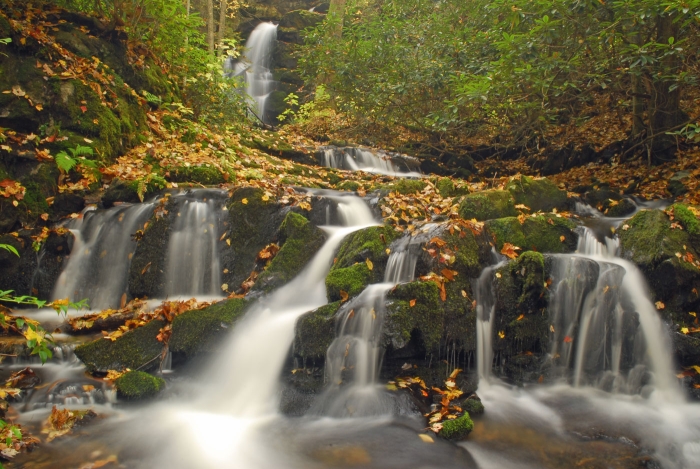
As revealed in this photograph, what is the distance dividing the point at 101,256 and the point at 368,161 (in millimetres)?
7812

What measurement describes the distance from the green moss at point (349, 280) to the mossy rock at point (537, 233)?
5.97 ft

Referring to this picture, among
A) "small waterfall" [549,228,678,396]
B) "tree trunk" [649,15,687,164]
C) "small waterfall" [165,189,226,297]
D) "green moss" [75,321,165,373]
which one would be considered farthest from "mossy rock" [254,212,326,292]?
"tree trunk" [649,15,687,164]

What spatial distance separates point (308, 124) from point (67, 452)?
13861mm

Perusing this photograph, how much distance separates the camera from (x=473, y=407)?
404 cm

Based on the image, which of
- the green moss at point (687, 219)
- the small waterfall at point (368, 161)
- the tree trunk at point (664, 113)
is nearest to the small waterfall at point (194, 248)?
the small waterfall at point (368, 161)

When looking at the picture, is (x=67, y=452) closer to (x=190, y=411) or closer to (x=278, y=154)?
(x=190, y=411)

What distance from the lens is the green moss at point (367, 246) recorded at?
17.8 ft

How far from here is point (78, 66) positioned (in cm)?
822

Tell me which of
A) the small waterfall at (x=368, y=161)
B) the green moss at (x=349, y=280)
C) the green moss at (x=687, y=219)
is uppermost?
the small waterfall at (x=368, y=161)

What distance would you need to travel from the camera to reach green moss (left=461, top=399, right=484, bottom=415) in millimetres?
4035

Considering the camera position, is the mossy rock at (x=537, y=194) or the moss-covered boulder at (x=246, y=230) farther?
the mossy rock at (x=537, y=194)

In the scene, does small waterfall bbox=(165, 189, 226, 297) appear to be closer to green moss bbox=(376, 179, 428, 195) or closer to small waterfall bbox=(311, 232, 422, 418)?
small waterfall bbox=(311, 232, 422, 418)

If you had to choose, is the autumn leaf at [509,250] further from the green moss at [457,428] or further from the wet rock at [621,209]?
the wet rock at [621,209]

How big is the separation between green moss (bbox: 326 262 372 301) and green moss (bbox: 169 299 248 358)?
1.10 metres
